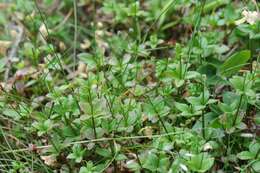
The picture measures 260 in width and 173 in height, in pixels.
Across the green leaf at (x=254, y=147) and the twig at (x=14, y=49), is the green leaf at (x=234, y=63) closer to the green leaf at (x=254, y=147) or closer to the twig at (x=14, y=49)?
the green leaf at (x=254, y=147)

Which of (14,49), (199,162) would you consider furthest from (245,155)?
(14,49)

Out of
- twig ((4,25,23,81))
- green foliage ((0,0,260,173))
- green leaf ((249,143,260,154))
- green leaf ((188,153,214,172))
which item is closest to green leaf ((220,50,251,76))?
green foliage ((0,0,260,173))

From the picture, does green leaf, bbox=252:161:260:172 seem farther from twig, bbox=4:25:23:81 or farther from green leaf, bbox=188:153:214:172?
twig, bbox=4:25:23:81

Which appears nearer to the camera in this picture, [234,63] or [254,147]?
[254,147]

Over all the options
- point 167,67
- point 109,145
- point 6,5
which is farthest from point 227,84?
point 6,5

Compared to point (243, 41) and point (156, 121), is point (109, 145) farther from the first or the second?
point (243, 41)

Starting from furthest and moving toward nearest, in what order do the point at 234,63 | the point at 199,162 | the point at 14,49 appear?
1. the point at 14,49
2. the point at 234,63
3. the point at 199,162

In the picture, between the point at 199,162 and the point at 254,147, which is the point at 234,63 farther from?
the point at 199,162

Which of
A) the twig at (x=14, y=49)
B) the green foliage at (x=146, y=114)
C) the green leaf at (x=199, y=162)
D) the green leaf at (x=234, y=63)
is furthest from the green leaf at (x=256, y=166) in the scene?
the twig at (x=14, y=49)
